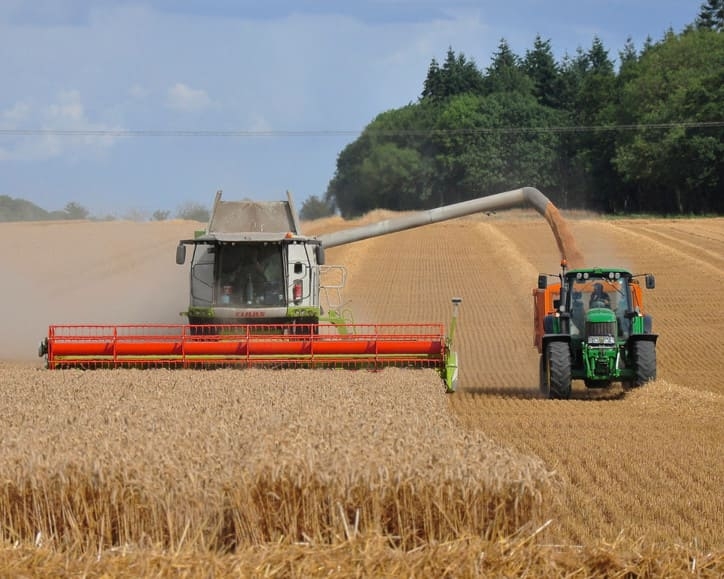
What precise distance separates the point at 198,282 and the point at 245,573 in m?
11.3

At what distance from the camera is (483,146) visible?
82375 millimetres

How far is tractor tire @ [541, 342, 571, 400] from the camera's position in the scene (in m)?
15.5

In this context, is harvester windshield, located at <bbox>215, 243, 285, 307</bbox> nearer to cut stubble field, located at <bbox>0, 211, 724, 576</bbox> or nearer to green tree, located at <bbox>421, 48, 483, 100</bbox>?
cut stubble field, located at <bbox>0, 211, 724, 576</bbox>

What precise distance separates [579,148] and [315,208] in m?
19.5

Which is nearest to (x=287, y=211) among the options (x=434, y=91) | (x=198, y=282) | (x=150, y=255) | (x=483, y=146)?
(x=198, y=282)

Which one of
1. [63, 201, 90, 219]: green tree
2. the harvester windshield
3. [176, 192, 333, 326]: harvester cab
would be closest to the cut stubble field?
[176, 192, 333, 326]: harvester cab

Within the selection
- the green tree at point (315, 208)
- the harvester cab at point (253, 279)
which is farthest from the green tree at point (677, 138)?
the harvester cab at point (253, 279)

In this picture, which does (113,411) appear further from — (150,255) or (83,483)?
(150,255)

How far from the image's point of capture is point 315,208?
7862cm

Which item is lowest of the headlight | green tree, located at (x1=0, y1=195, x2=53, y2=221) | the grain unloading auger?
the headlight

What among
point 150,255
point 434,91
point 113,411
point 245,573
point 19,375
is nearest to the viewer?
point 245,573

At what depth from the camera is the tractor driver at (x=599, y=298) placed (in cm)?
1620

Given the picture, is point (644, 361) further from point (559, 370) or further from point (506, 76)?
point (506, 76)

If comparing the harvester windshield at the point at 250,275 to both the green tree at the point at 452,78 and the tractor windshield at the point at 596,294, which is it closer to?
the tractor windshield at the point at 596,294
